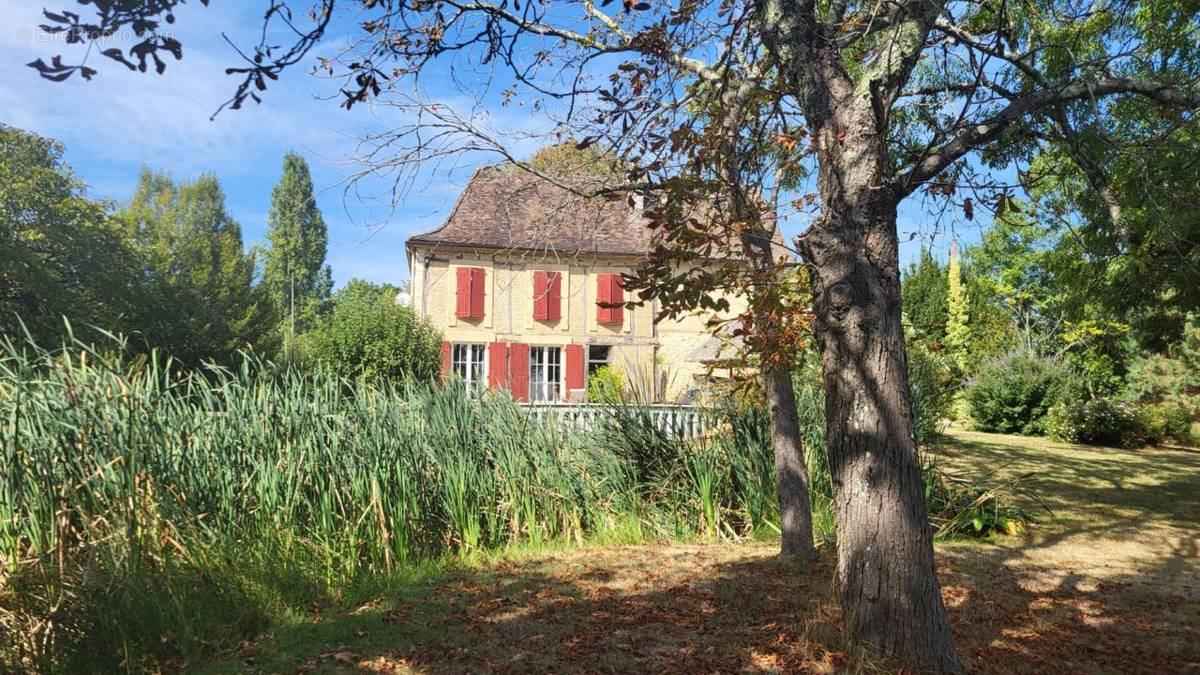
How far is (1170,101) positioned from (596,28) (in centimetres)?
419

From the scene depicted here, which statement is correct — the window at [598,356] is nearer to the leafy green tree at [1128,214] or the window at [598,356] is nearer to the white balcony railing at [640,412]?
the leafy green tree at [1128,214]

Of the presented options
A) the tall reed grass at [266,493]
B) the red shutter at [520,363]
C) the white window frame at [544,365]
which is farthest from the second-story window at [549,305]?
the tall reed grass at [266,493]

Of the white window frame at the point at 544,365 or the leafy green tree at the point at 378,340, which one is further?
the white window frame at the point at 544,365

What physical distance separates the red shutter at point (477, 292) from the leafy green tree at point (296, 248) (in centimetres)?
2752

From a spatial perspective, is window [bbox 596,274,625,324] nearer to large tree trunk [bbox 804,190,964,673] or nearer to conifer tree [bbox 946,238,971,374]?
conifer tree [bbox 946,238,971,374]

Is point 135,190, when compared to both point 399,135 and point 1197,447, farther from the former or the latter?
point 1197,447

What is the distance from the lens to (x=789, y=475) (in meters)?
5.49

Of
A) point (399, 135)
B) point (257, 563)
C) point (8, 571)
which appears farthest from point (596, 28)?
point (8, 571)

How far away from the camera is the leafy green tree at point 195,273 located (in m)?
26.3

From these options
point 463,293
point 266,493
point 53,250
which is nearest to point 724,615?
point 266,493

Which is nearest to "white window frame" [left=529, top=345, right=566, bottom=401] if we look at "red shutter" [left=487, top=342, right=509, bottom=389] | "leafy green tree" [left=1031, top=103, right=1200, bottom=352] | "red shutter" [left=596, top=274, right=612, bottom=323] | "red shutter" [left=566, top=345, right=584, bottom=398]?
"red shutter" [left=566, top=345, right=584, bottom=398]

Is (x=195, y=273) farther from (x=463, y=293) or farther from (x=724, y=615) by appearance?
(x=724, y=615)

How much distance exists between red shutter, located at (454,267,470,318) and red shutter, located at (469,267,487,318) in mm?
104

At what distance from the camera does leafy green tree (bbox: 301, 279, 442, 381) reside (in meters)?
16.9
